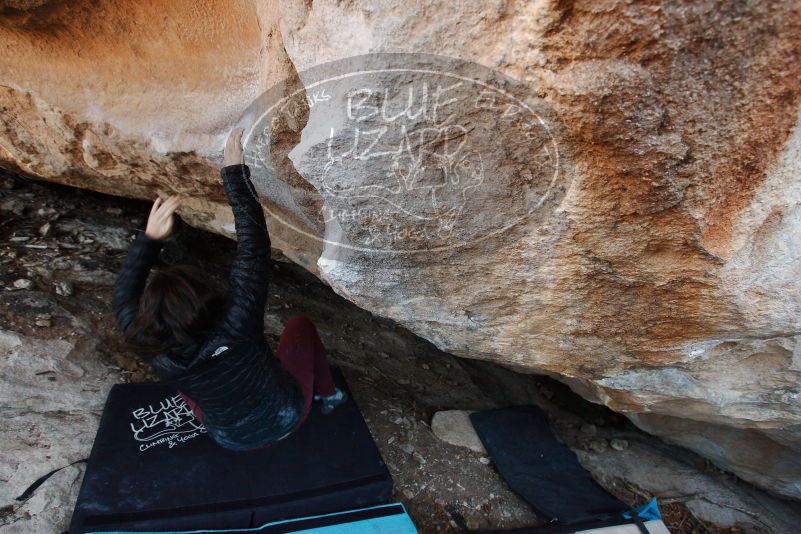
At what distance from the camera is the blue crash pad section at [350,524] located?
172 cm

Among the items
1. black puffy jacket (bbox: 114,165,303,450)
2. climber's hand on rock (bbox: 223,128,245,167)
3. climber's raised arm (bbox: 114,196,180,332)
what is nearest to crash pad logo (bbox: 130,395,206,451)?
black puffy jacket (bbox: 114,165,303,450)

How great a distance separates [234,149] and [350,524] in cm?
133

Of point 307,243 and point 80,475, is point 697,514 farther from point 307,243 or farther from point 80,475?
point 80,475

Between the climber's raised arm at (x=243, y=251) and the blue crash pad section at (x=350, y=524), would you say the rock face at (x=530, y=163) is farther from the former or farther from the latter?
the blue crash pad section at (x=350, y=524)

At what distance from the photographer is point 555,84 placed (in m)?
0.88

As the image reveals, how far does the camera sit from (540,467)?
2266mm

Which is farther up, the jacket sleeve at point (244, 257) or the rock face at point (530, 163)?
the rock face at point (530, 163)

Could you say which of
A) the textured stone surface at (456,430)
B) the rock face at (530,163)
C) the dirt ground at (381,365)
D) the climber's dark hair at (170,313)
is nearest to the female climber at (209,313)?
the climber's dark hair at (170,313)

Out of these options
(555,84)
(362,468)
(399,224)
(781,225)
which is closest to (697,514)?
(362,468)

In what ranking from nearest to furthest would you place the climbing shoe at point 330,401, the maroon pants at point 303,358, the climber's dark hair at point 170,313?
the climber's dark hair at point 170,313 → the maroon pants at point 303,358 → the climbing shoe at point 330,401

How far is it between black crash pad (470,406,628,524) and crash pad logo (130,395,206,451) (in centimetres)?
127

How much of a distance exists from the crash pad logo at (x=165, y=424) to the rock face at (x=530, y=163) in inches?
32.9

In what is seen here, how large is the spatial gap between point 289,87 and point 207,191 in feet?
2.41

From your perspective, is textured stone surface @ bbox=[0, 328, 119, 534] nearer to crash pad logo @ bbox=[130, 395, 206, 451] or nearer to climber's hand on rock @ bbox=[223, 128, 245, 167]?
crash pad logo @ bbox=[130, 395, 206, 451]
